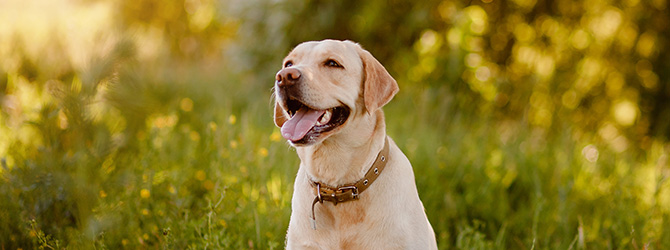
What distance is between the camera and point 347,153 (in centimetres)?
243

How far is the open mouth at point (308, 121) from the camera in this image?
2299mm

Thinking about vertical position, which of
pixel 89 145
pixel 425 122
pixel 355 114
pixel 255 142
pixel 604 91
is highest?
pixel 89 145

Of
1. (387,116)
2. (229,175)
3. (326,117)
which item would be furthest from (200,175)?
(387,116)

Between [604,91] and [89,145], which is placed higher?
[89,145]

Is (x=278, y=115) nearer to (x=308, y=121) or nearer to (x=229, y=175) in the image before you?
(x=308, y=121)

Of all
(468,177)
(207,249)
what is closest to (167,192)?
(207,249)

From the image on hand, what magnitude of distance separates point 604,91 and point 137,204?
548cm

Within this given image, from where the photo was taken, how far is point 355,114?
2461 millimetres

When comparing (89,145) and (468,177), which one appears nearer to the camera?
(89,145)

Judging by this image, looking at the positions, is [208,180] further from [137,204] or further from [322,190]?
[322,190]

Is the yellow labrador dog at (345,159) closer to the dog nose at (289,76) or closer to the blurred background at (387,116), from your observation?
the dog nose at (289,76)

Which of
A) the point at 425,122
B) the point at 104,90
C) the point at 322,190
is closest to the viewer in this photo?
the point at 104,90

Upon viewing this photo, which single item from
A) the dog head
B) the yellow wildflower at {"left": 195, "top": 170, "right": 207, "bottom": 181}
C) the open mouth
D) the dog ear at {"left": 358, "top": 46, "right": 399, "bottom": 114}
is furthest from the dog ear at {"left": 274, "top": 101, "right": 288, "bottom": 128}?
the yellow wildflower at {"left": 195, "top": 170, "right": 207, "bottom": 181}

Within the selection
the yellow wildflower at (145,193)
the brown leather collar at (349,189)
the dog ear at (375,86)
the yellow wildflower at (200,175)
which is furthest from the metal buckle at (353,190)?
the yellow wildflower at (200,175)
